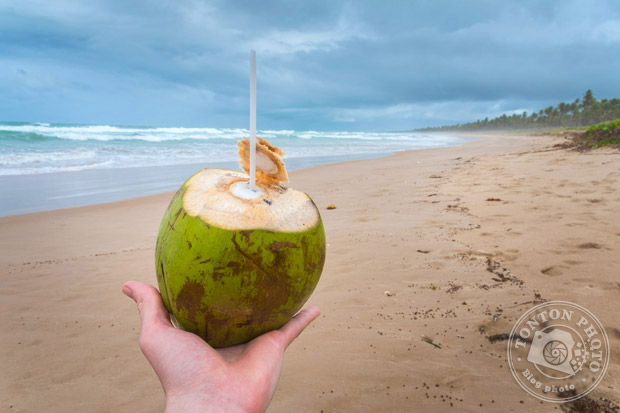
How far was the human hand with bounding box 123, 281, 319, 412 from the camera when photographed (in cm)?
126

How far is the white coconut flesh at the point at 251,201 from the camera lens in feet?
4.45

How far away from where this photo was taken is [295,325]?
166 centimetres

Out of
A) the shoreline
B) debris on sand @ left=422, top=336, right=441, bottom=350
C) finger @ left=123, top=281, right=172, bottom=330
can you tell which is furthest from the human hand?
the shoreline

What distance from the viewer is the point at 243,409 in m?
1.27

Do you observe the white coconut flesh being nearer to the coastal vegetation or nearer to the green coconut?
the green coconut

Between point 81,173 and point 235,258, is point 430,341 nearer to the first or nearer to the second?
point 235,258

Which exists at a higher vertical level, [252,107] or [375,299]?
[252,107]

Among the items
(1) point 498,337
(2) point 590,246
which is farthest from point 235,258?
(2) point 590,246

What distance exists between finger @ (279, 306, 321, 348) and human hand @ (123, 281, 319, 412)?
0.05ft

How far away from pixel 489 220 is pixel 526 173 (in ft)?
12.0

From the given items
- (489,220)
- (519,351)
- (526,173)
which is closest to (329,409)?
(519,351)

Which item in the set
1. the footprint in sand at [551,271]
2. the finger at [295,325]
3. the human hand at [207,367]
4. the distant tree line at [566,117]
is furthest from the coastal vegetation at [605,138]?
the distant tree line at [566,117]

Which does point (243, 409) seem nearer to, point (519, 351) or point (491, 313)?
point (519, 351)

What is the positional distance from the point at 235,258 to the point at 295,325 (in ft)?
1.76
